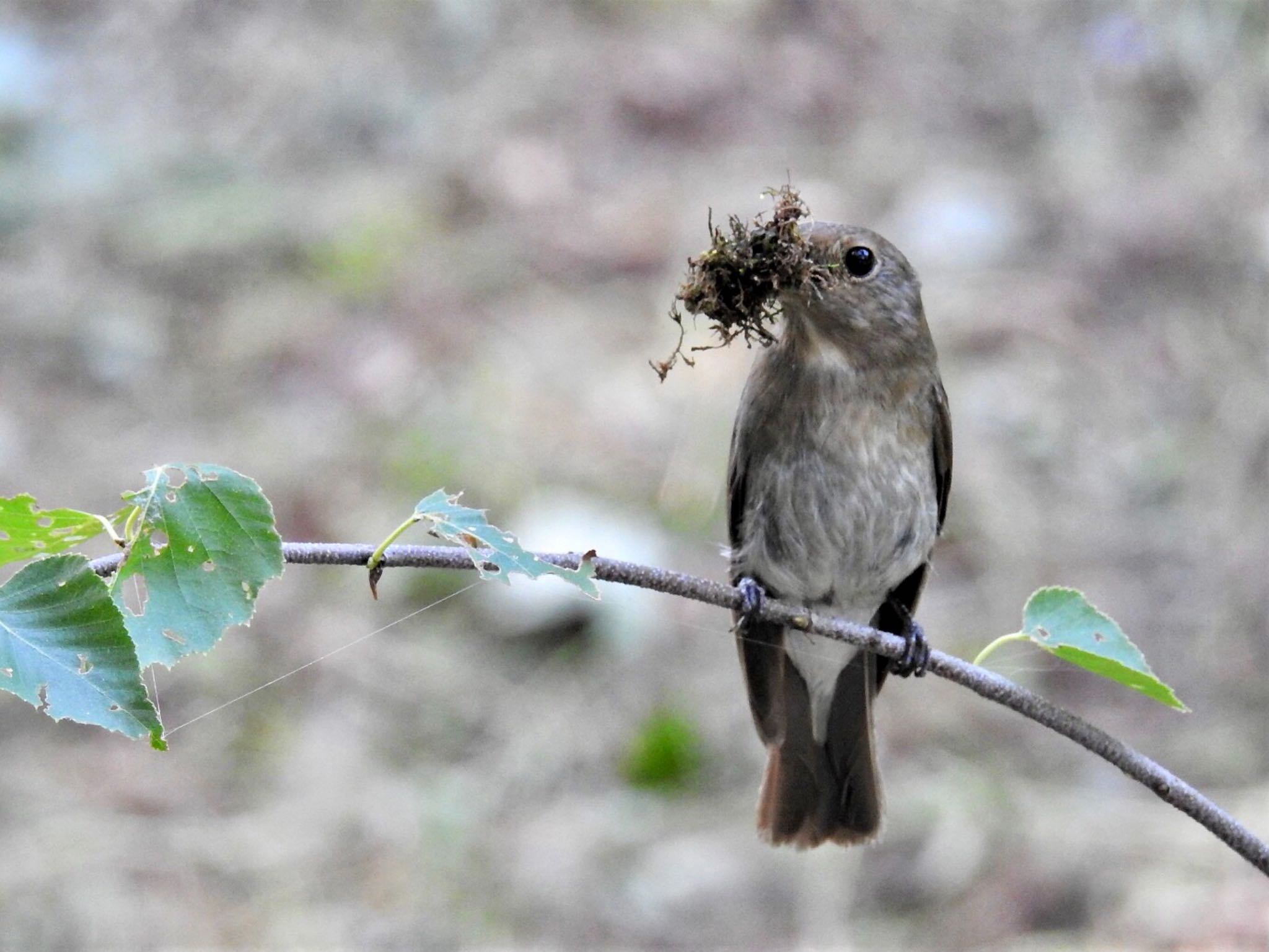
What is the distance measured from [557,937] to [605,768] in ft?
2.32

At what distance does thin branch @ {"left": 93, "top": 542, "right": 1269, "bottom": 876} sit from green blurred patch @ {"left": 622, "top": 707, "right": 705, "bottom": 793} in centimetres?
308

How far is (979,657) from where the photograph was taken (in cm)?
230

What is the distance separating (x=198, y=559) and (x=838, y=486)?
1.91 m

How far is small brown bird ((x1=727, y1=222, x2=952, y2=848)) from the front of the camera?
11.0 ft

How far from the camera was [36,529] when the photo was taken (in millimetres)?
1736

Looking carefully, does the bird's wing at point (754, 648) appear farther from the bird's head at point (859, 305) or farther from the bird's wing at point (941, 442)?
the bird's wing at point (941, 442)

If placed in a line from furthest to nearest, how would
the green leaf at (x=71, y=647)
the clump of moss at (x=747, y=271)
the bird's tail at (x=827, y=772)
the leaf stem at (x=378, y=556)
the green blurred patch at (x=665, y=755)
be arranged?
the green blurred patch at (x=665, y=755) < the bird's tail at (x=827, y=772) < the clump of moss at (x=747, y=271) < the leaf stem at (x=378, y=556) < the green leaf at (x=71, y=647)

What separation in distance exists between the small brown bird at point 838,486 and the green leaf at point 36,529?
1.72 meters

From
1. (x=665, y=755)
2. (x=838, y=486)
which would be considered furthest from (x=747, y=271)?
(x=665, y=755)

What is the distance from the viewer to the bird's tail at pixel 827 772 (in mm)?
3529

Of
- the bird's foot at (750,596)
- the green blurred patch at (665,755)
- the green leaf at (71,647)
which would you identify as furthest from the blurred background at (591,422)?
the green leaf at (71,647)

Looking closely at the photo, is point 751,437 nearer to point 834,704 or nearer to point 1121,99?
point 834,704

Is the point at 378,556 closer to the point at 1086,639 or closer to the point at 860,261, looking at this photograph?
the point at 1086,639

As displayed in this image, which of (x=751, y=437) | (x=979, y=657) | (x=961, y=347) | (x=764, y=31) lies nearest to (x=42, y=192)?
(x=764, y=31)
